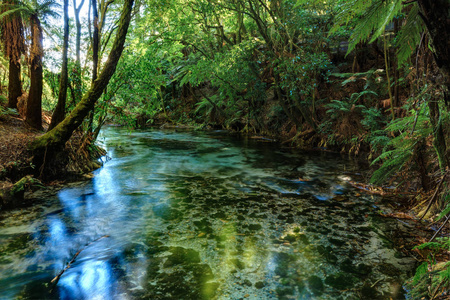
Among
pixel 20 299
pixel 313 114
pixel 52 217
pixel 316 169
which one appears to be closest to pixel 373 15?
pixel 20 299

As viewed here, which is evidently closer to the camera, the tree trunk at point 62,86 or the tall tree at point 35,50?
the tree trunk at point 62,86

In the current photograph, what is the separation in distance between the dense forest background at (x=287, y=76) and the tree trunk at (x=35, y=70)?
1.3 inches

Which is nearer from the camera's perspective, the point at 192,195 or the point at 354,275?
the point at 354,275

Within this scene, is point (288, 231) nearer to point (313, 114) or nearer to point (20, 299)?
point (20, 299)

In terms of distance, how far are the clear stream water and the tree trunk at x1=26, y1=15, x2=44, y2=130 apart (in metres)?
3.01

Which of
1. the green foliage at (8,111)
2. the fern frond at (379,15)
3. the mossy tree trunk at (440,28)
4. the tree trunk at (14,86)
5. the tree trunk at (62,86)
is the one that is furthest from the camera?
the tree trunk at (14,86)

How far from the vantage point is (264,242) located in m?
4.08

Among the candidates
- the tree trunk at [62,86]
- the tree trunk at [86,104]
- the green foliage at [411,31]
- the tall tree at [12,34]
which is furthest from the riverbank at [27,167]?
the green foliage at [411,31]

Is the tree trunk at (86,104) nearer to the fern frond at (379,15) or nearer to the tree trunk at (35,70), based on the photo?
the tree trunk at (35,70)

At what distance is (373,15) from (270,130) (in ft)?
48.8

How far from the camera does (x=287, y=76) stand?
1162cm

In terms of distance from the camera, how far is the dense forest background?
2.62 m

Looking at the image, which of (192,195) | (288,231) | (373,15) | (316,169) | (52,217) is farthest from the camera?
(316,169)

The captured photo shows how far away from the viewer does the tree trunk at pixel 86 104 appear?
6496 mm
